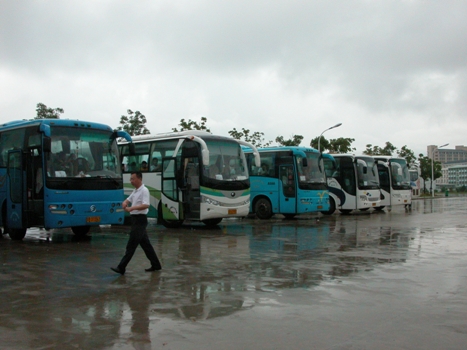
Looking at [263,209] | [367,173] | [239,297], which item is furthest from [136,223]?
[367,173]

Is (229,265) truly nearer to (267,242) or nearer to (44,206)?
(267,242)

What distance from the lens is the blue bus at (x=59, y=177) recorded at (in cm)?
1418

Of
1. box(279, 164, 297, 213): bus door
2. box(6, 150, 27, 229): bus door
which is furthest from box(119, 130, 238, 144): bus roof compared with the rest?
box(6, 150, 27, 229): bus door

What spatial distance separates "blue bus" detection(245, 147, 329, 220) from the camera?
23656 mm

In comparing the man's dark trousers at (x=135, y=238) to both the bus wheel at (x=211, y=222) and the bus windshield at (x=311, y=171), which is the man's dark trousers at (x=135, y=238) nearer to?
the bus wheel at (x=211, y=222)

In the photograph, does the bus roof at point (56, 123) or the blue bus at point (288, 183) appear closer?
the bus roof at point (56, 123)

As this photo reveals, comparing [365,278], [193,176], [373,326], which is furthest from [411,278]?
[193,176]

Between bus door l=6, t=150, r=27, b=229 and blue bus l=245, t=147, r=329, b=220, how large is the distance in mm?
11951

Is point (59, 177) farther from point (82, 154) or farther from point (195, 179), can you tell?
point (195, 179)

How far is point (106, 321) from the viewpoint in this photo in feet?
21.4

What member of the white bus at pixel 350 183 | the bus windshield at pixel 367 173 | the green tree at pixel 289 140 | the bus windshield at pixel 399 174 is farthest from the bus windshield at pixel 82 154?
the green tree at pixel 289 140

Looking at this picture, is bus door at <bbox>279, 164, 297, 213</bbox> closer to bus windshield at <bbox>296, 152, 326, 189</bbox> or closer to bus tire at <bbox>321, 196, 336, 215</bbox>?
bus windshield at <bbox>296, 152, 326, 189</bbox>

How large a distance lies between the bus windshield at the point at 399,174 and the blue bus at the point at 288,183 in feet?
29.3

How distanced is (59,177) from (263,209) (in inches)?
467
